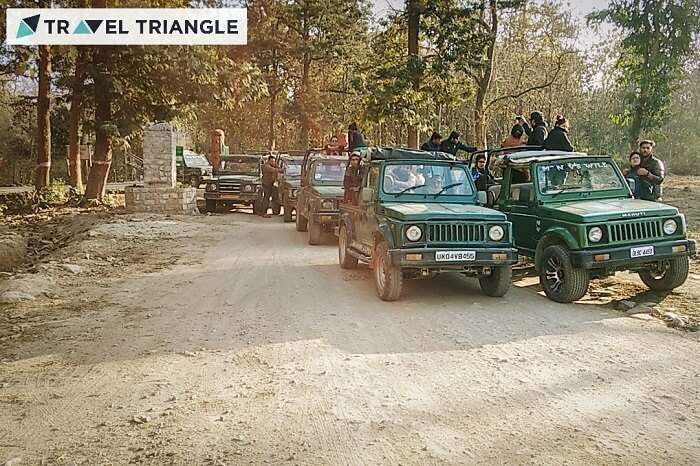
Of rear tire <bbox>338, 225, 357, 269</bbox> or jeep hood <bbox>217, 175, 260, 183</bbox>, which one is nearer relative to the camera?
rear tire <bbox>338, 225, 357, 269</bbox>

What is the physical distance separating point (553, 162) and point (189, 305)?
17.4ft

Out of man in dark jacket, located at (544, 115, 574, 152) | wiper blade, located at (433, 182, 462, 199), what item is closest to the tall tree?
man in dark jacket, located at (544, 115, 574, 152)

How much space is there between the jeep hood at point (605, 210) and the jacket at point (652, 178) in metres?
1.41

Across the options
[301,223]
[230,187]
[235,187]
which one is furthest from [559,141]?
[230,187]

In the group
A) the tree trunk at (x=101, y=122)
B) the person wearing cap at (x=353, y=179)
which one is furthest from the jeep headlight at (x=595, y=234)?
the tree trunk at (x=101, y=122)

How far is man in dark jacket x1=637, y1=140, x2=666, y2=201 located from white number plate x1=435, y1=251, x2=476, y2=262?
3.74 meters

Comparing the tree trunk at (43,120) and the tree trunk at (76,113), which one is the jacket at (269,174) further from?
the tree trunk at (43,120)

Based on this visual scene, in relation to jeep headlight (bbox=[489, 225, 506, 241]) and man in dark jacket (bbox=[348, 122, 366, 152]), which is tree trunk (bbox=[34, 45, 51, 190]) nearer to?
man in dark jacket (bbox=[348, 122, 366, 152])

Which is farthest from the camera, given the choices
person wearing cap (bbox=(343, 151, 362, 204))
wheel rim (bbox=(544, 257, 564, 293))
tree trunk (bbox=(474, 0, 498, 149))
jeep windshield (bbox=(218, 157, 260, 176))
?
tree trunk (bbox=(474, 0, 498, 149))

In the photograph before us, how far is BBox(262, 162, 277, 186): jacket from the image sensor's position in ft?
65.7

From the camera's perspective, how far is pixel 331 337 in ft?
21.9

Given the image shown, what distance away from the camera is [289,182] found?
60.5 feet

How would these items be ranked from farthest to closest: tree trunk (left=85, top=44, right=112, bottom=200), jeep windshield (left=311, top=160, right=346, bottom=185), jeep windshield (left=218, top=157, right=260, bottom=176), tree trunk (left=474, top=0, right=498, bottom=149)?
tree trunk (left=85, top=44, right=112, bottom=200) < tree trunk (left=474, top=0, right=498, bottom=149) < jeep windshield (left=218, top=157, right=260, bottom=176) < jeep windshield (left=311, top=160, right=346, bottom=185)

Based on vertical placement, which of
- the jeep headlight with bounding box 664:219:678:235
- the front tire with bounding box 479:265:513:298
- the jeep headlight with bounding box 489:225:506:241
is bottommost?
the front tire with bounding box 479:265:513:298
